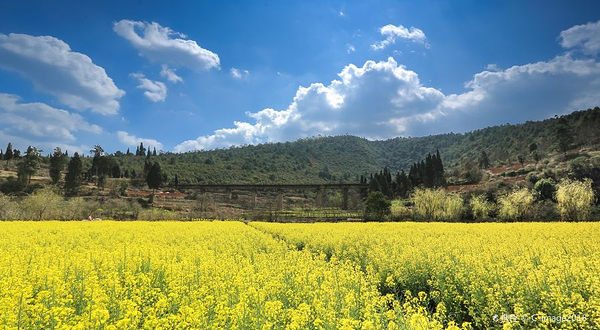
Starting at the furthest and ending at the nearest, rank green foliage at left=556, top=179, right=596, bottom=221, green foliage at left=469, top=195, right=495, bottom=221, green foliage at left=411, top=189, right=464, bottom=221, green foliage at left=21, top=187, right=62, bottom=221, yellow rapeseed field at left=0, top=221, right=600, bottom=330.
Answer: green foliage at left=411, top=189, right=464, bottom=221
green foliage at left=469, top=195, right=495, bottom=221
green foliage at left=21, top=187, right=62, bottom=221
green foliage at left=556, top=179, right=596, bottom=221
yellow rapeseed field at left=0, top=221, right=600, bottom=330

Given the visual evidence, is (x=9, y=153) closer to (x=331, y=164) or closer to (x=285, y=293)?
(x=331, y=164)

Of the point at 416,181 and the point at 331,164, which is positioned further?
the point at 331,164

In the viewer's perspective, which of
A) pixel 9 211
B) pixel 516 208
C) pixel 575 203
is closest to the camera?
pixel 9 211

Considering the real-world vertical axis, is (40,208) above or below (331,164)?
below

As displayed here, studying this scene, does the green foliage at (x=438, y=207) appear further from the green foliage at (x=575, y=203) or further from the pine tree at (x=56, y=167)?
the pine tree at (x=56, y=167)

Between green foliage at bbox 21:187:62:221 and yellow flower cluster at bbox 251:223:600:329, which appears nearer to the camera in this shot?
yellow flower cluster at bbox 251:223:600:329

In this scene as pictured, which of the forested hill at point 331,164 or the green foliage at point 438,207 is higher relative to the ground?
the forested hill at point 331,164

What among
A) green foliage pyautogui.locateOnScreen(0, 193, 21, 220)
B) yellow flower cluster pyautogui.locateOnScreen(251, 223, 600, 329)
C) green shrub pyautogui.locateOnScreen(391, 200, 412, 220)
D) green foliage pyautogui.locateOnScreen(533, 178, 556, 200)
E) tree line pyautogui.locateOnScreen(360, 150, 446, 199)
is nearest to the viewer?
yellow flower cluster pyautogui.locateOnScreen(251, 223, 600, 329)

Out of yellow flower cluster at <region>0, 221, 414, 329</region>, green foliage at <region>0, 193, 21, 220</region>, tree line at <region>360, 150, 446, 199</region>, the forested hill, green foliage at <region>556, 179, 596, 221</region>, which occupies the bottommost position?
green foliage at <region>0, 193, 21, 220</region>

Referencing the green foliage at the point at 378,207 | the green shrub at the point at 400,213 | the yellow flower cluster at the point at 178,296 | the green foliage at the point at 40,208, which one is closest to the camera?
the yellow flower cluster at the point at 178,296

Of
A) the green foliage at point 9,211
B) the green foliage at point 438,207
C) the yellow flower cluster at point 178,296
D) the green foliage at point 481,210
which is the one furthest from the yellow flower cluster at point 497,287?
the green foliage at point 9,211

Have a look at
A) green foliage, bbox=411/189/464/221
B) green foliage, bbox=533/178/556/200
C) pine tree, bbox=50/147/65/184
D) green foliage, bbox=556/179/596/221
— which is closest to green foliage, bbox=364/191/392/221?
green foliage, bbox=411/189/464/221

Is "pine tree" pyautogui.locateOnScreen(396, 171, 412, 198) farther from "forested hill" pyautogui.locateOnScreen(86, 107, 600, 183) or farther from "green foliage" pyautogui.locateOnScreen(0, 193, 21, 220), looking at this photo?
"green foliage" pyautogui.locateOnScreen(0, 193, 21, 220)

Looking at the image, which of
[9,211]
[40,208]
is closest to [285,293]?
[9,211]
